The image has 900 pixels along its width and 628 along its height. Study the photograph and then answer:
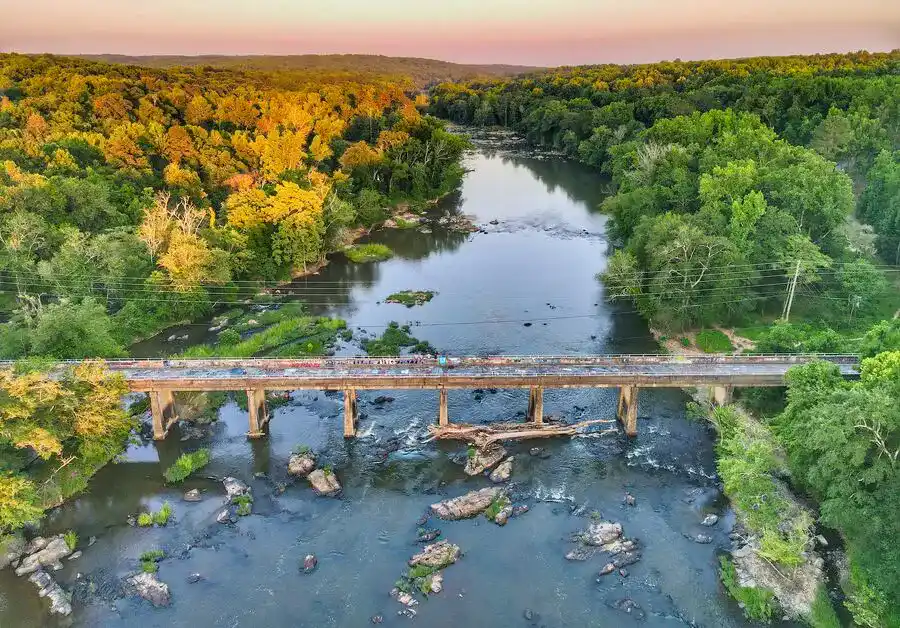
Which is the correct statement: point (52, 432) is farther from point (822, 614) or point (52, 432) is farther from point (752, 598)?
point (822, 614)

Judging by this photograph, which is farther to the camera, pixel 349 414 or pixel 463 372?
pixel 349 414

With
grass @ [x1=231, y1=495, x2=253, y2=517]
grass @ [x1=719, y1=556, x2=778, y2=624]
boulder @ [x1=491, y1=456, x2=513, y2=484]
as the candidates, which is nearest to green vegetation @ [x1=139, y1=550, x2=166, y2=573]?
grass @ [x1=231, y1=495, x2=253, y2=517]

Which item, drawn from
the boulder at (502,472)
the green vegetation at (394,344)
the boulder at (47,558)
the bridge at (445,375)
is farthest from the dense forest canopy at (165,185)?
the boulder at (502,472)

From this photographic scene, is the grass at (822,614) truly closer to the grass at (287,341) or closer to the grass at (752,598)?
the grass at (752,598)

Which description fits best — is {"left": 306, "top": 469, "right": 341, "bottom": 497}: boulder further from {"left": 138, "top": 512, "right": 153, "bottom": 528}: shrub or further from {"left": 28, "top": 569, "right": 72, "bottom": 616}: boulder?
{"left": 28, "top": 569, "right": 72, "bottom": 616}: boulder

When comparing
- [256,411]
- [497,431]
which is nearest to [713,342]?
[497,431]
